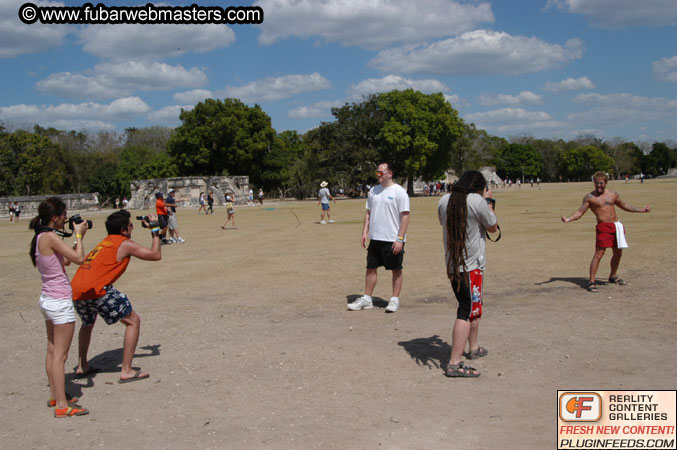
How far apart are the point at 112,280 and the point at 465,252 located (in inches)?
131

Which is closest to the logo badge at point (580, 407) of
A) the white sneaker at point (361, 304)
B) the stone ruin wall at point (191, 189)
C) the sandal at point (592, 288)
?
the white sneaker at point (361, 304)

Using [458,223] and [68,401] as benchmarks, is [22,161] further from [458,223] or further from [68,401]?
[458,223]

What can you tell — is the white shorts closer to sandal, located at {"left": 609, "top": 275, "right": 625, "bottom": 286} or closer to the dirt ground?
the dirt ground

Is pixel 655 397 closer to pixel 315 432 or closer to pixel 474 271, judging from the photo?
pixel 474 271

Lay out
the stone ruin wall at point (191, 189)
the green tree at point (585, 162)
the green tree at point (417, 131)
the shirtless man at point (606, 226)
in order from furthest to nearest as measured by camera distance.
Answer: the green tree at point (585, 162), the green tree at point (417, 131), the stone ruin wall at point (191, 189), the shirtless man at point (606, 226)

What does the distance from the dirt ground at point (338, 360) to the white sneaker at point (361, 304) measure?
0.16 m

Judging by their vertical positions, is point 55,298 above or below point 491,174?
below

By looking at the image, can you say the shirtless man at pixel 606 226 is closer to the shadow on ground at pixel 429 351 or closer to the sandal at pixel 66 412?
the shadow on ground at pixel 429 351

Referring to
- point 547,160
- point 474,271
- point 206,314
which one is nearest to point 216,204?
point 206,314

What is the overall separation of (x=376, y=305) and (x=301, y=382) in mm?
3331

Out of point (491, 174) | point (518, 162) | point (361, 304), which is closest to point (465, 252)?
point (361, 304)

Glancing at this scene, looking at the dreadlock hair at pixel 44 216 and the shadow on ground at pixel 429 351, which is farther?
the shadow on ground at pixel 429 351

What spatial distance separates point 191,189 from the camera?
2199 inches

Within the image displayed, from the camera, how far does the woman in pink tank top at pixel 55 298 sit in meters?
4.53
